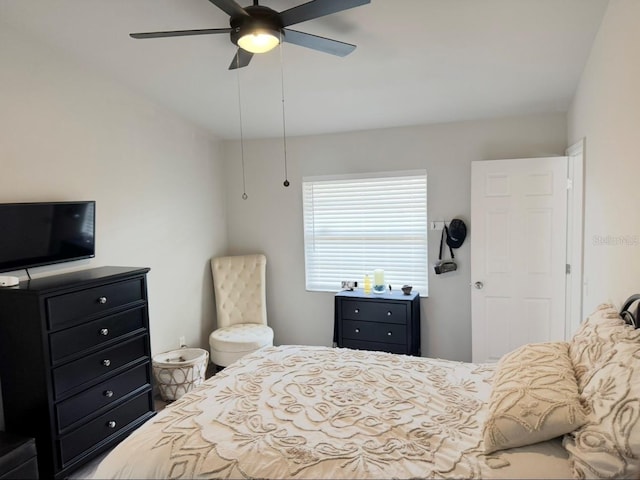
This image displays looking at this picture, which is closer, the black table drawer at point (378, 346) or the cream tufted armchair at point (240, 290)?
the black table drawer at point (378, 346)

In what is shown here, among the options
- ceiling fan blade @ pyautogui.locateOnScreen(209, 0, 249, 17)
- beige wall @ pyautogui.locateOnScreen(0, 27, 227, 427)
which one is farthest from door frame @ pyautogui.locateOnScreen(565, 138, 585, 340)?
beige wall @ pyautogui.locateOnScreen(0, 27, 227, 427)

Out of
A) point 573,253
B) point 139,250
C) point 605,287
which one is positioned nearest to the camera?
point 605,287

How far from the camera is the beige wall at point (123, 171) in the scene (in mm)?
2836

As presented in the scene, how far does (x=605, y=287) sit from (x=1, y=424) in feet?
12.2

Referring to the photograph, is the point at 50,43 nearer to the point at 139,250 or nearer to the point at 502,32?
the point at 139,250

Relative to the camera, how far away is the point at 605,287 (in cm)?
261

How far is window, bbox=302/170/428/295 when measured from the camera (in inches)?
171

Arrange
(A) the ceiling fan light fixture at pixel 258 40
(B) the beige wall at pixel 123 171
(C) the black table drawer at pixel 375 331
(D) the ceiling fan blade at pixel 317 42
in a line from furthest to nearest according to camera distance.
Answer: (C) the black table drawer at pixel 375 331
(B) the beige wall at pixel 123 171
(D) the ceiling fan blade at pixel 317 42
(A) the ceiling fan light fixture at pixel 258 40

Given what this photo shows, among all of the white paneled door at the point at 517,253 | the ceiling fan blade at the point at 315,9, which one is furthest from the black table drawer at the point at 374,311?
the ceiling fan blade at the point at 315,9

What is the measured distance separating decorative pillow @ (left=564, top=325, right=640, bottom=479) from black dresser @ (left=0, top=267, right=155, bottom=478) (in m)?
2.64

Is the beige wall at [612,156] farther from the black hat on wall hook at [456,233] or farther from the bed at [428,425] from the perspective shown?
the black hat on wall hook at [456,233]

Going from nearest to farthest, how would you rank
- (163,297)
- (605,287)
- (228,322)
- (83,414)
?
(605,287) → (83,414) → (163,297) → (228,322)

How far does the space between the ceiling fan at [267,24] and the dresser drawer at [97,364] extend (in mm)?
1965

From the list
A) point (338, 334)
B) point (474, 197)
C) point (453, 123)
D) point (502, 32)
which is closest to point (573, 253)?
point (474, 197)
